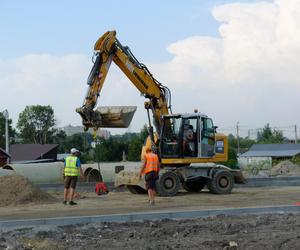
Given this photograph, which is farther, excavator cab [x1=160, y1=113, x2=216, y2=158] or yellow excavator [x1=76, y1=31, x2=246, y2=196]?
excavator cab [x1=160, y1=113, x2=216, y2=158]

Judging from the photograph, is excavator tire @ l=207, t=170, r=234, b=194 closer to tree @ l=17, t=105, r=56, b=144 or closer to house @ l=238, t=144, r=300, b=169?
house @ l=238, t=144, r=300, b=169

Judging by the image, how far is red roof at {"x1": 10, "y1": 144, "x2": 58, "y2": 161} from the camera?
65.8 meters

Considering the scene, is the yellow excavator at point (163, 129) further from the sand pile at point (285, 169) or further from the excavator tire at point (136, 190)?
the sand pile at point (285, 169)

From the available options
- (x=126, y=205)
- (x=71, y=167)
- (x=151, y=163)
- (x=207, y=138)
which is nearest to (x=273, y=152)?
(x=207, y=138)

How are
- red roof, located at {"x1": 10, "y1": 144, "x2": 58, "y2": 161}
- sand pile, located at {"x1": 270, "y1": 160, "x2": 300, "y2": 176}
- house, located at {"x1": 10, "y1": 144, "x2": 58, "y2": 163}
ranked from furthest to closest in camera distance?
1. red roof, located at {"x1": 10, "y1": 144, "x2": 58, "y2": 161}
2. house, located at {"x1": 10, "y1": 144, "x2": 58, "y2": 163}
3. sand pile, located at {"x1": 270, "y1": 160, "x2": 300, "y2": 176}

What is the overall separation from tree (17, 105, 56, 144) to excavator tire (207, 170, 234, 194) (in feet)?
240

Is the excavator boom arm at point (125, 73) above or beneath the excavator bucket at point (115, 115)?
above

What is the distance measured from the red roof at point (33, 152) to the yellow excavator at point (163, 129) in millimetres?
43138

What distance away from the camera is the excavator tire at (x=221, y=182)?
75.3 ft

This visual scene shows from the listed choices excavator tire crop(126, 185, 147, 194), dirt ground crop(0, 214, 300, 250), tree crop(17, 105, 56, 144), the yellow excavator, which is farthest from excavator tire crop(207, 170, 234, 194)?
tree crop(17, 105, 56, 144)

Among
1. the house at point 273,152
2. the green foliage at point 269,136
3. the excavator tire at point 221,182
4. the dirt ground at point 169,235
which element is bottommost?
the dirt ground at point 169,235

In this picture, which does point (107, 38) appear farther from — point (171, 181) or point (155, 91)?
point (171, 181)

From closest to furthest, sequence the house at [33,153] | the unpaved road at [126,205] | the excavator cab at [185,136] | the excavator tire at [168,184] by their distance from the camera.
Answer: the unpaved road at [126,205]
the excavator tire at [168,184]
the excavator cab at [185,136]
the house at [33,153]

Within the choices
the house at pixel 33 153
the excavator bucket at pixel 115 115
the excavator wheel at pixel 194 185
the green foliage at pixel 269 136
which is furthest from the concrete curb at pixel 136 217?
the green foliage at pixel 269 136
